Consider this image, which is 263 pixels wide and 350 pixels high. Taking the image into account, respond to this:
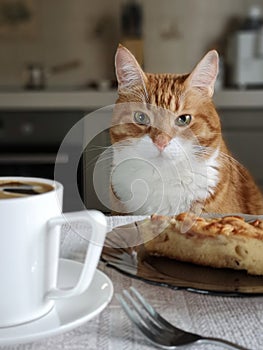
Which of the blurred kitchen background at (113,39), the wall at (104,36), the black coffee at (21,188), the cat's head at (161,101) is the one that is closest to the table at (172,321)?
the black coffee at (21,188)

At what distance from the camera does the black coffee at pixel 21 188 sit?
0.50m

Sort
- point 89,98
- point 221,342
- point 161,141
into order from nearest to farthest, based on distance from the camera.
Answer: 1. point 221,342
2. point 161,141
3. point 89,98

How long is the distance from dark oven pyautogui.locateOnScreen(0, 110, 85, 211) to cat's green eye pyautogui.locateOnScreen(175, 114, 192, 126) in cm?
141

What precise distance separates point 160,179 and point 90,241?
0.30m

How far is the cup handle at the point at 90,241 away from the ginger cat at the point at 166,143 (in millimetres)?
271

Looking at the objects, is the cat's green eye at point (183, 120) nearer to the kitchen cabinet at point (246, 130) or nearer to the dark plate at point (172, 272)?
the dark plate at point (172, 272)

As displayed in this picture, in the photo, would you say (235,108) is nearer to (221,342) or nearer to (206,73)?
(206,73)

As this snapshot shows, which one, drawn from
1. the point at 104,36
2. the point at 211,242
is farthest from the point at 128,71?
the point at 104,36

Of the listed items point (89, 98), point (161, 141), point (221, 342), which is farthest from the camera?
point (89, 98)

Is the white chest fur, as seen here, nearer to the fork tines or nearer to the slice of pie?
the slice of pie

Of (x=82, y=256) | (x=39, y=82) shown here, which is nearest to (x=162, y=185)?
(x=82, y=256)

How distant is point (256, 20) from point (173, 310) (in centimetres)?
205

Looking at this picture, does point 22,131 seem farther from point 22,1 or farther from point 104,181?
point 104,181

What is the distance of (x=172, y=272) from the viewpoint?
555 mm
